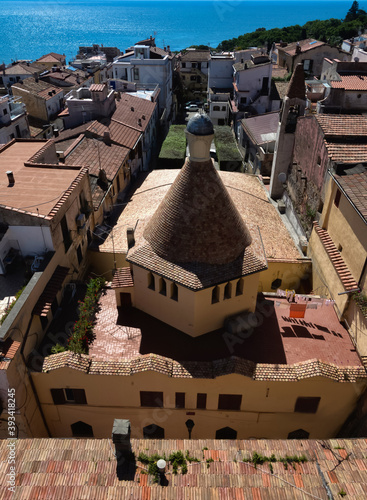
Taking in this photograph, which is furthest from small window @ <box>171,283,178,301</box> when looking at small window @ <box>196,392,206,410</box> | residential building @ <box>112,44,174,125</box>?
residential building @ <box>112,44,174,125</box>

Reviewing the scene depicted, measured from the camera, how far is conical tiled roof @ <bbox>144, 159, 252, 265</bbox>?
17578 millimetres

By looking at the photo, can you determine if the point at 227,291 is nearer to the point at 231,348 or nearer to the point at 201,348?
the point at 231,348

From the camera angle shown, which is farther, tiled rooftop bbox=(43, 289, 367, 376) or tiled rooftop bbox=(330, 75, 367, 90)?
tiled rooftop bbox=(330, 75, 367, 90)

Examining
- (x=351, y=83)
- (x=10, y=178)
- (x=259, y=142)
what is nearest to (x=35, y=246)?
(x=10, y=178)

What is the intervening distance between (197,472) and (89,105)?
120 ft

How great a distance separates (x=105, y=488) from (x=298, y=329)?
12.2 meters

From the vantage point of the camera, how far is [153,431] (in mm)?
20234

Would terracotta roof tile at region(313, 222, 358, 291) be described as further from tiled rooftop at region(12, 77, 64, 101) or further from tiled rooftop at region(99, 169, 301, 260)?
tiled rooftop at region(12, 77, 64, 101)

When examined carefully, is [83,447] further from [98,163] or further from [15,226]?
[98,163]

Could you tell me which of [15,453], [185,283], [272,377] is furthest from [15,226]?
[272,377]

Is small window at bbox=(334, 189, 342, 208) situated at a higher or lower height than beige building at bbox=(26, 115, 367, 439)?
higher

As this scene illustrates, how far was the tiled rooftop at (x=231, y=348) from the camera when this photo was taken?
17.4 m

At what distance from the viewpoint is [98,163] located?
31.9 meters

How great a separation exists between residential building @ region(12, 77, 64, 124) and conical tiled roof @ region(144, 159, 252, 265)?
149 feet
